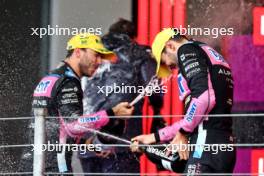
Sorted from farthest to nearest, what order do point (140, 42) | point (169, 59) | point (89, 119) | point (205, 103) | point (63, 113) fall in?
point (140, 42) < point (89, 119) < point (63, 113) < point (169, 59) < point (205, 103)

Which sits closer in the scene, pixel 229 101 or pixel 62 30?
pixel 229 101

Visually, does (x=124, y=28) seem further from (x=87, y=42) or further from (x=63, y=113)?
(x=63, y=113)

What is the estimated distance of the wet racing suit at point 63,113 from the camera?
238 inches

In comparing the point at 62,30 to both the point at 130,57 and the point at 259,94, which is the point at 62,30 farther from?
the point at 259,94

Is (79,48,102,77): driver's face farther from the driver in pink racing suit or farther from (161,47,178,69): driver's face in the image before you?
(161,47,178,69): driver's face

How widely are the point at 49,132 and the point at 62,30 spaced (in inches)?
22.0

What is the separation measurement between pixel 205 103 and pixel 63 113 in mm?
770

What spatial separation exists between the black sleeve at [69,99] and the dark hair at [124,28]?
427 millimetres

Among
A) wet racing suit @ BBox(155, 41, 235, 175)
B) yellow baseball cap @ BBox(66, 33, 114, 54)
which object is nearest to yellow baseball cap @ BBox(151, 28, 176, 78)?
wet racing suit @ BBox(155, 41, 235, 175)

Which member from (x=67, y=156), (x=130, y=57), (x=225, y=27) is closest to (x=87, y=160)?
(x=67, y=156)

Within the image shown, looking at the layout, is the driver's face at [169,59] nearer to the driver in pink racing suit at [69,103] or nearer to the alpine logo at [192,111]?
the alpine logo at [192,111]

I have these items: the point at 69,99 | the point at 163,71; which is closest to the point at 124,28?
the point at 163,71

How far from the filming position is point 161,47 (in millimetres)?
5914

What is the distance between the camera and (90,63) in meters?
6.23
